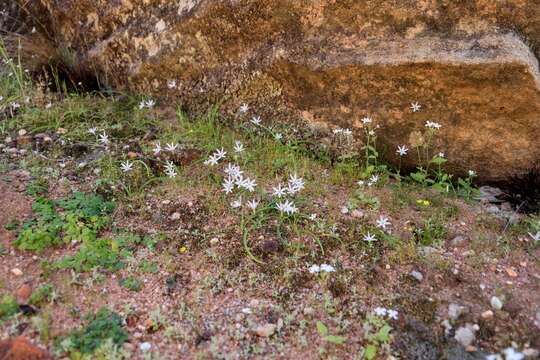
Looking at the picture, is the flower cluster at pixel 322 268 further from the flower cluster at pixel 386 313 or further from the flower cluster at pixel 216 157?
the flower cluster at pixel 216 157

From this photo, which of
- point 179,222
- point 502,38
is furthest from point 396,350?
point 502,38

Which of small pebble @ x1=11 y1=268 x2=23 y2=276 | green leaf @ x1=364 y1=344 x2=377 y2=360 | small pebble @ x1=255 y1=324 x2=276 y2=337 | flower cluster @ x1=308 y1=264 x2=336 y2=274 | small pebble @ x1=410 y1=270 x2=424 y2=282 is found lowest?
green leaf @ x1=364 y1=344 x2=377 y2=360

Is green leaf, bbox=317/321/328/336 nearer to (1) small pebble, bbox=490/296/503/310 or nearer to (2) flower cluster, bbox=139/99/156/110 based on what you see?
(1) small pebble, bbox=490/296/503/310

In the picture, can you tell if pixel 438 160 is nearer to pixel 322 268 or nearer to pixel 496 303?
pixel 496 303

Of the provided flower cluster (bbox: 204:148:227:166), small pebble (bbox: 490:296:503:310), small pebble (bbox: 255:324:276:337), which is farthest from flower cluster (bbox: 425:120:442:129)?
small pebble (bbox: 255:324:276:337)

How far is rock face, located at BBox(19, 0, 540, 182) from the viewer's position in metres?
3.14

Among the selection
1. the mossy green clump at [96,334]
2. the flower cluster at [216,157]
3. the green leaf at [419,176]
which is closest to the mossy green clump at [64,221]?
the mossy green clump at [96,334]

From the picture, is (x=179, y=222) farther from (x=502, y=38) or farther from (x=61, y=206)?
(x=502, y=38)

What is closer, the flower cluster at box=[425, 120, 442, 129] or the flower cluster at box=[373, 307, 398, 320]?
the flower cluster at box=[373, 307, 398, 320]

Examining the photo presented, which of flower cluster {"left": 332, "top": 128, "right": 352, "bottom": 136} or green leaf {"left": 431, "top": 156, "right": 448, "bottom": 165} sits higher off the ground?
flower cluster {"left": 332, "top": 128, "right": 352, "bottom": 136}

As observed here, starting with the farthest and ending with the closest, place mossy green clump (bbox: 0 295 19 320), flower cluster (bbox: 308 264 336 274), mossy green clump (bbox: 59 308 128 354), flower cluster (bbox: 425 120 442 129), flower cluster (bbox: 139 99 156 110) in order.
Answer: flower cluster (bbox: 139 99 156 110) < flower cluster (bbox: 425 120 442 129) < flower cluster (bbox: 308 264 336 274) < mossy green clump (bbox: 0 295 19 320) < mossy green clump (bbox: 59 308 128 354)

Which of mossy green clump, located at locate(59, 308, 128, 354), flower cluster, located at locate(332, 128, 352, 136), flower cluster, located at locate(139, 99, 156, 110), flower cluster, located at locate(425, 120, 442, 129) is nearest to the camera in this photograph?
mossy green clump, located at locate(59, 308, 128, 354)

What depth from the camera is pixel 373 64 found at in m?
3.26

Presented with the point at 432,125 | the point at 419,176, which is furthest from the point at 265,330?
the point at 432,125
